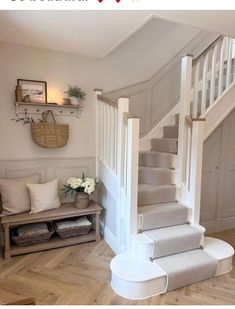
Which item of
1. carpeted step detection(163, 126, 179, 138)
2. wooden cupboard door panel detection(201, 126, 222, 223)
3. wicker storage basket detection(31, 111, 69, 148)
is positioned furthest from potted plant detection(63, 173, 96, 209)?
wooden cupboard door panel detection(201, 126, 222, 223)

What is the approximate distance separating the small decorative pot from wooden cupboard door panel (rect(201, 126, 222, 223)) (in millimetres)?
1694

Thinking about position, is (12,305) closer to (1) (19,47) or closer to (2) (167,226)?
(2) (167,226)

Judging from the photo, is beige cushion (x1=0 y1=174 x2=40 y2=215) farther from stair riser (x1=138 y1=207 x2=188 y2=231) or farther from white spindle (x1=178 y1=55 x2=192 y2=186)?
white spindle (x1=178 y1=55 x2=192 y2=186)

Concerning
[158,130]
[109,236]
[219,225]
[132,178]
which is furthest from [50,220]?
[219,225]

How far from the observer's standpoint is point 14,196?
298 cm

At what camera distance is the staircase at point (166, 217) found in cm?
239

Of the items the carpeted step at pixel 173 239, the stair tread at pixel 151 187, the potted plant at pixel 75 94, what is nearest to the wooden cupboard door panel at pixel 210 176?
the stair tread at pixel 151 187

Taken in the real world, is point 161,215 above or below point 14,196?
below

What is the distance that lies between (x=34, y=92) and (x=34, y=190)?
1.23 metres

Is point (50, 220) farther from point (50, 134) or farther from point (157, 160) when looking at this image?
point (157, 160)

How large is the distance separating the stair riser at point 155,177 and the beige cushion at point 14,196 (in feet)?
4.87

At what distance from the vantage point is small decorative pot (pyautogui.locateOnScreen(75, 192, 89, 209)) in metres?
3.26

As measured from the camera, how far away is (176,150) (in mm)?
3510

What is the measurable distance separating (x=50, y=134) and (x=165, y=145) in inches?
64.4
